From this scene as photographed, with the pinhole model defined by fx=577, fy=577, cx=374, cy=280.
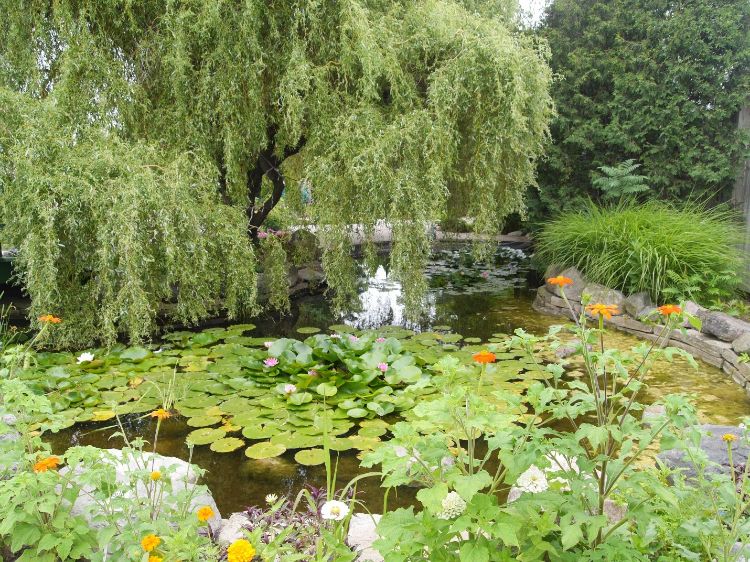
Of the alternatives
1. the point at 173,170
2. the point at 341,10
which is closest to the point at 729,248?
the point at 341,10

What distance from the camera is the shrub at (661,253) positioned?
16.9 feet

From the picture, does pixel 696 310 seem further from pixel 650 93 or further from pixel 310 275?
pixel 310 275

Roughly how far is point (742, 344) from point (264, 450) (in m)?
3.32

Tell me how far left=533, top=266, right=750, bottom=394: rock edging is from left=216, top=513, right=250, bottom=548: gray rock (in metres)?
2.28

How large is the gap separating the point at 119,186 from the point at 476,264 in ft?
20.4

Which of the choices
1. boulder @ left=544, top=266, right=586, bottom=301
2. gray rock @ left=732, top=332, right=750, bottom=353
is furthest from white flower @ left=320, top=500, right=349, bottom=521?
boulder @ left=544, top=266, right=586, bottom=301

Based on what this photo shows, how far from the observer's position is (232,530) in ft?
6.40

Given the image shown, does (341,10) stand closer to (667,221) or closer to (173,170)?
(173,170)

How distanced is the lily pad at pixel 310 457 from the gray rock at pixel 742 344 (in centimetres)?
302

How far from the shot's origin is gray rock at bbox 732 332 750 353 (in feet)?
12.9

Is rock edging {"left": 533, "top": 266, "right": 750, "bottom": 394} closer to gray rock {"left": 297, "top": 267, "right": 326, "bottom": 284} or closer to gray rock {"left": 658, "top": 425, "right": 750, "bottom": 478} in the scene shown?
gray rock {"left": 658, "top": 425, "right": 750, "bottom": 478}

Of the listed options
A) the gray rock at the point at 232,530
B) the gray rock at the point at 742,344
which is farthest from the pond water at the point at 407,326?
the gray rock at the point at 232,530

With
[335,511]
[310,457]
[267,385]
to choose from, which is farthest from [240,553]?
[267,385]

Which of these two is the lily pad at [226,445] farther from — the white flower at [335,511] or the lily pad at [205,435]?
the white flower at [335,511]
